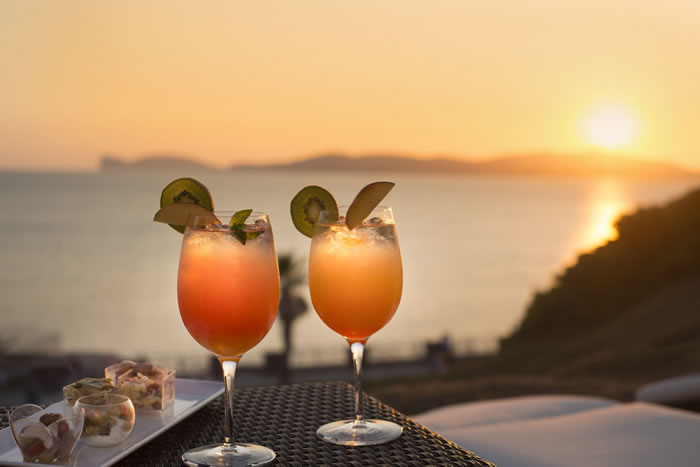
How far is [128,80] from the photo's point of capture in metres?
65.1

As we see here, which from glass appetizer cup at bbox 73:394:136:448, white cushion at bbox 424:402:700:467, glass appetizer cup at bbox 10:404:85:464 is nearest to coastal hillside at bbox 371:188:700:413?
white cushion at bbox 424:402:700:467

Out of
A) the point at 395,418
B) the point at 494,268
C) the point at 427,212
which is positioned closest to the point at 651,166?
the point at 494,268

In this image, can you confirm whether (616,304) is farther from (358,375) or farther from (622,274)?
(358,375)

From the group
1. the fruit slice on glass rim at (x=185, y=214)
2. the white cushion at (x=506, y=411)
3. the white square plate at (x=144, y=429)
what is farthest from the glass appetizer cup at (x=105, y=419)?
the white cushion at (x=506, y=411)

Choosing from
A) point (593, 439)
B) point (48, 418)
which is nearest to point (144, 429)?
point (48, 418)

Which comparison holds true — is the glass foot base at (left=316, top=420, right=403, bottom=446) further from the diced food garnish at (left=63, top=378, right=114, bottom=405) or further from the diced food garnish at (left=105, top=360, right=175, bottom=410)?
the diced food garnish at (left=63, top=378, right=114, bottom=405)

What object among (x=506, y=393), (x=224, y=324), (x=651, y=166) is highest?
(x=651, y=166)

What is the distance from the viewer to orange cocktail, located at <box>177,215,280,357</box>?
1.77 metres

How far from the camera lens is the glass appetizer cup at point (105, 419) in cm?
179

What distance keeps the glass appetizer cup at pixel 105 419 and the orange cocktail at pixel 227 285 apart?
247 millimetres

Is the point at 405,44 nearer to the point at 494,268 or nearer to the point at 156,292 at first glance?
the point at 494,268

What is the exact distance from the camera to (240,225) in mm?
1759

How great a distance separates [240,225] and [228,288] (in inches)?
5.7

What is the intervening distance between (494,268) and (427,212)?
35.9 m
